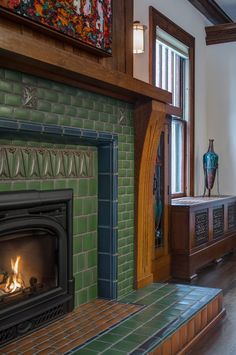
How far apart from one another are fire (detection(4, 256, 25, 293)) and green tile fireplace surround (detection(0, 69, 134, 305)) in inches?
15.3

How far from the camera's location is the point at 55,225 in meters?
2.36

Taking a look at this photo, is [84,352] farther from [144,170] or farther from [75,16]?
[75,16]

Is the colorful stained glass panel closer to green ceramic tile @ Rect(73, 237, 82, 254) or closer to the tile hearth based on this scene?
green ceramic tile @ Rect(73, 237, 82, 254)

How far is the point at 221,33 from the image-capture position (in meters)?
5.51

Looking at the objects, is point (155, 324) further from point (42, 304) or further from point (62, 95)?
point (62, 95)

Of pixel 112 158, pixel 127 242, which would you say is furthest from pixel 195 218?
pixel 112 158

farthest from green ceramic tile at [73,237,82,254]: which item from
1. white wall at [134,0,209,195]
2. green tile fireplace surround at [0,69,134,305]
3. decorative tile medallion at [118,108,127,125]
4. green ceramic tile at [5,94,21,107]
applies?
white wall at [134,0,209,195]

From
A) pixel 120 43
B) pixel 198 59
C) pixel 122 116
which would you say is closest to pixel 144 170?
pixel 122 116

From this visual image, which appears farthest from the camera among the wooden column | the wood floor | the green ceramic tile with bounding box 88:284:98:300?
the wooden column

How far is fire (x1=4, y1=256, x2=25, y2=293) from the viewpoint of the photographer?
2223 millimetres

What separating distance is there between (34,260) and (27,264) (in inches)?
1.9

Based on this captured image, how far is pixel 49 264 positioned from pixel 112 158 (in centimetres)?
75

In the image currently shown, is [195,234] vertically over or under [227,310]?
over

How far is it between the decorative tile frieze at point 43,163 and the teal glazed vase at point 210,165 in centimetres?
269
